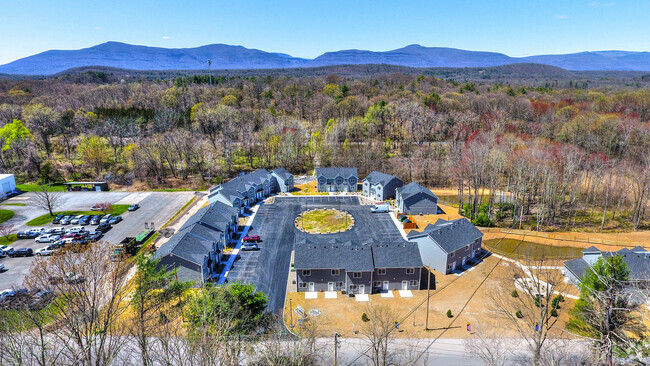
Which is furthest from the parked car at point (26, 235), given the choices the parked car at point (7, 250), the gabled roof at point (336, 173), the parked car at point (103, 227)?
the gabled roof at point (336, 173)

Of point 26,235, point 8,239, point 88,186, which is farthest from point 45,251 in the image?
point 88,186

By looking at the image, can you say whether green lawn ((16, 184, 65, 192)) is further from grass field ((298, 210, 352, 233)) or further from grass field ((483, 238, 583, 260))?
grass field ((483, 238, 583, 260))

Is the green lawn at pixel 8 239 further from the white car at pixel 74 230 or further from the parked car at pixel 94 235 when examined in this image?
the parked car at pixel 94 235

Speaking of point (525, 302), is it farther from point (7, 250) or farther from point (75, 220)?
point (75, 220)

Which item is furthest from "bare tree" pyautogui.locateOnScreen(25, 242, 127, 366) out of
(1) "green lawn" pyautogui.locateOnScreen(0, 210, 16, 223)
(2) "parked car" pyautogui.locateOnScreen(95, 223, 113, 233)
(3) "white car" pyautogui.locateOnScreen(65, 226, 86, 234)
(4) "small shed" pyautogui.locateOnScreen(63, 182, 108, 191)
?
(4) "small shed" pyautogui.locateOnScreen(63, 182, 108, 191)

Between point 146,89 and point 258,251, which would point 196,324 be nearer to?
point 258,251

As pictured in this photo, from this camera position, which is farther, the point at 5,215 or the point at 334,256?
the point at 5,215

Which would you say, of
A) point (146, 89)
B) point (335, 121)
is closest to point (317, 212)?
point (335, 121)
